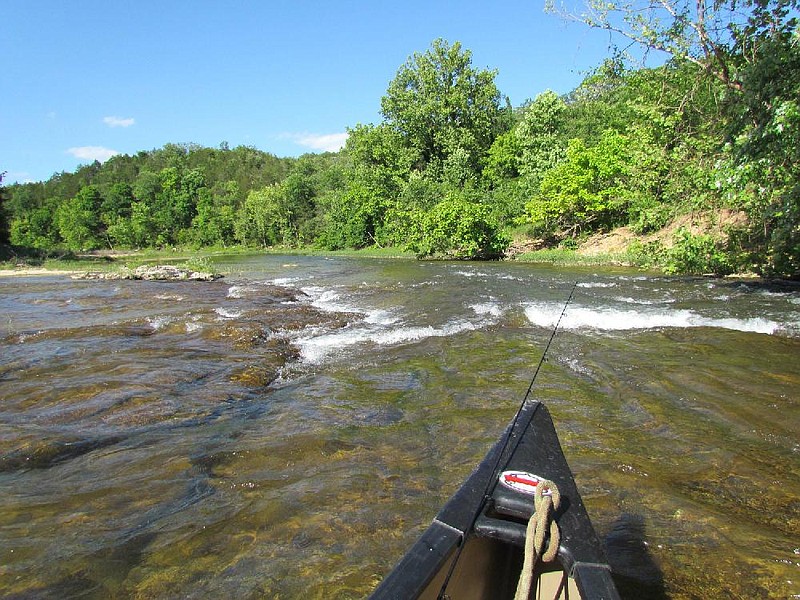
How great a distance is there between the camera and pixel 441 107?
4284cm

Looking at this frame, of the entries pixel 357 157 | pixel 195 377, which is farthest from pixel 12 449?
pixel 357 157

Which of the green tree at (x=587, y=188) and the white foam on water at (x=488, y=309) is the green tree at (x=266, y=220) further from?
the white foam on water at (x=488, y=309)

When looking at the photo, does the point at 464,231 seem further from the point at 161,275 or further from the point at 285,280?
the point at 161,275

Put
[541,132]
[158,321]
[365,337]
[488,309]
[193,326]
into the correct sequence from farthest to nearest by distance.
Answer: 1. [541,132]
2. [488,309]
3. [158,321]
4. [193,326]
5. [365,337]

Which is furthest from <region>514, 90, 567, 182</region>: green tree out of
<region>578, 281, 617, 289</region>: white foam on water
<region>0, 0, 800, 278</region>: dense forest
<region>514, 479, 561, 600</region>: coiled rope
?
<region>514, 479, 561, 600</region>: coiled rope

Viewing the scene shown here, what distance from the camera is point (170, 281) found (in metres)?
22.2

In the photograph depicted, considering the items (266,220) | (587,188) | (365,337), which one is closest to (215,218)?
(266,220)

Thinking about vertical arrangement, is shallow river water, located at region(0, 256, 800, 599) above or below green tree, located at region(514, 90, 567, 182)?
below

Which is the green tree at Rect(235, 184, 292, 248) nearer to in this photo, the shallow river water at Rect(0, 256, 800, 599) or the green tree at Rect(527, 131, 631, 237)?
the green tree at Rect(527, 131, 631, 237)

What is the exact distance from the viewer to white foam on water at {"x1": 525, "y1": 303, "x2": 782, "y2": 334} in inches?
371

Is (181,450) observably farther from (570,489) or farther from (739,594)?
(739,594)

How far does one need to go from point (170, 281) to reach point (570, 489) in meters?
22.9

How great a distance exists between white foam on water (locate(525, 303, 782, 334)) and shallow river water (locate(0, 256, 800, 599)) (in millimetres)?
76

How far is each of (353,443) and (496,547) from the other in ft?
8.61
